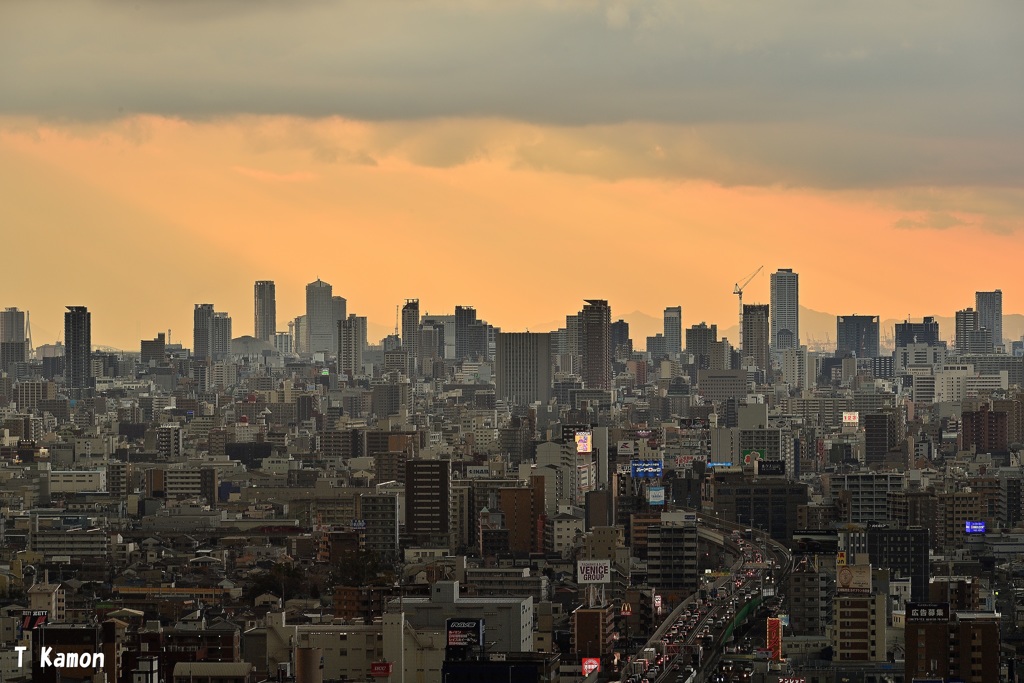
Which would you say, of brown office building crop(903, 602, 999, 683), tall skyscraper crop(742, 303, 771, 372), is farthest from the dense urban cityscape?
tall skyscraper crop(742, 303, 771, 372)

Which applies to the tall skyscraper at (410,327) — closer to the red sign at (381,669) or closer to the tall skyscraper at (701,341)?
the tall skyscraper at (701,341)

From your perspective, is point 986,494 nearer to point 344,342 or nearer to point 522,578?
point 522,578

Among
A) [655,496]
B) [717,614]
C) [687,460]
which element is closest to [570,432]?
[687,460]

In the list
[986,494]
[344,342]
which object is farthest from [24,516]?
[344,342]

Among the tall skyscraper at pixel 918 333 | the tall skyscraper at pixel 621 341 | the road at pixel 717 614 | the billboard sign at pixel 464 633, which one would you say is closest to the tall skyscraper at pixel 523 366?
the tall skyscraper at pixel 621 341

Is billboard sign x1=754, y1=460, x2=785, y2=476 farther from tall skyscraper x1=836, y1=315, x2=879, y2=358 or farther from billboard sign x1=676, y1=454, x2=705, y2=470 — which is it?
tall skyscraper x1=836, y1=315, x2=879, y2=358

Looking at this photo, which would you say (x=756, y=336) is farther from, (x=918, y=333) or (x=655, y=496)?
(x=655, y=496)

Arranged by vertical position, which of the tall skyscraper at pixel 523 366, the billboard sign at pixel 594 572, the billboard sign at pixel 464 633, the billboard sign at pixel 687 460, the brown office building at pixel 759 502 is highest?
the tall skyscraper at pixel 523 366
